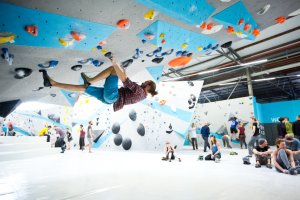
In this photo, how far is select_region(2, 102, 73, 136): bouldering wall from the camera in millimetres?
14328

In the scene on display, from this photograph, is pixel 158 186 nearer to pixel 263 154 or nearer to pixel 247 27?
pixel 263 154

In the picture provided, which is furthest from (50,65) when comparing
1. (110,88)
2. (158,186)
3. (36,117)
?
(36,117)

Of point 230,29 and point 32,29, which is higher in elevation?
point 230,29

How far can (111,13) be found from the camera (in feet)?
8.65

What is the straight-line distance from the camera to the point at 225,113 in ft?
38.7

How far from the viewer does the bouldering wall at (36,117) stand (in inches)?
564

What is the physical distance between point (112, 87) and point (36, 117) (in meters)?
14.4

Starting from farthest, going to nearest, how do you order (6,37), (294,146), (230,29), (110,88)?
(294,146)
(230,29)
(110,88)
(6,37)

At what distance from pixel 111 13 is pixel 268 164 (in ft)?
14.1

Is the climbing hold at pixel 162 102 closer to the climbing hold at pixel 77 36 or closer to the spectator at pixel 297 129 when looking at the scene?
the spectator at pixel 297 129

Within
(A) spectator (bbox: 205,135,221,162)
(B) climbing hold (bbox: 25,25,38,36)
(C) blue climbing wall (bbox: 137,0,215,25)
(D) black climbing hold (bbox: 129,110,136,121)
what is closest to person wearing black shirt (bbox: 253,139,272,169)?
(A) spectator (bbox: 205,135,221,162)

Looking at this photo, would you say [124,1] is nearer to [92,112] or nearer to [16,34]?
[16,34]

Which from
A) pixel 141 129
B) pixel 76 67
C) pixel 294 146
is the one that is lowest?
pixel 294 146

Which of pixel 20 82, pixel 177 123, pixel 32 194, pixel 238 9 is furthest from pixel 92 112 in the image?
A: pixel 238 9
